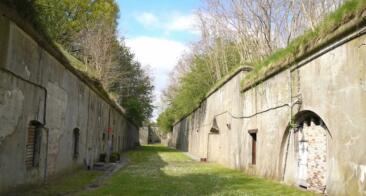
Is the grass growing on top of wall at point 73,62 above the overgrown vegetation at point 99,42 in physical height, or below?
below

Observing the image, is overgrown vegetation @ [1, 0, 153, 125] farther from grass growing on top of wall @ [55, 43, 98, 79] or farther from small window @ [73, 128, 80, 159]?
small window @ [73, 128, 80, 159]

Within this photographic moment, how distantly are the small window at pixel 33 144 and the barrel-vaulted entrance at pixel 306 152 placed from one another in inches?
269

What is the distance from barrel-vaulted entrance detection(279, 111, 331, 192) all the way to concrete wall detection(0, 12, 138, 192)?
674 cm

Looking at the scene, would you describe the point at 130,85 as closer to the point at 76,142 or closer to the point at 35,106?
the point at 76,142

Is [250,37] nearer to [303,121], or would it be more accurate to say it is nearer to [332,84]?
[303,121]

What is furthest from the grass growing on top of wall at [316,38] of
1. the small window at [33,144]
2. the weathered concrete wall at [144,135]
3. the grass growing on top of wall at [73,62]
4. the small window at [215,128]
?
the weathered concrete wall at [144,135]

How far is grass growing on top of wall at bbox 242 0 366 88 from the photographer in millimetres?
9000

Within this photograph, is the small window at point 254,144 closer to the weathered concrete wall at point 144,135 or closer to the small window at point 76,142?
the small window at point 76,142

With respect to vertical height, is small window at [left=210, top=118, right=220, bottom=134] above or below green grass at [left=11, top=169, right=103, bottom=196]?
above

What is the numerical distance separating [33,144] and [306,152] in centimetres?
705

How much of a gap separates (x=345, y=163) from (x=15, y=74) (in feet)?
23.1

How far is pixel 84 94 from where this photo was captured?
17.4 m

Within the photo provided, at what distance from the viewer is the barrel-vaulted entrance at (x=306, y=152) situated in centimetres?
1041

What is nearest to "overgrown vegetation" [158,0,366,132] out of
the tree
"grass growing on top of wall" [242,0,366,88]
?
"grass growing on top of wall" [242,0,366,88]
